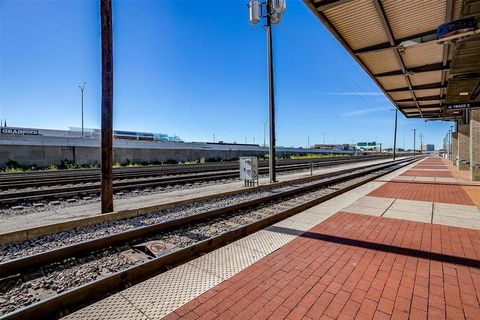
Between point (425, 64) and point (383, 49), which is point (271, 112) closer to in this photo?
point (383, 49)

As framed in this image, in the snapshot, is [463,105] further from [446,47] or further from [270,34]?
[270,34]

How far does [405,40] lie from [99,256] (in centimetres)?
1225

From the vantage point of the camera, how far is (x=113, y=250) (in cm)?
483

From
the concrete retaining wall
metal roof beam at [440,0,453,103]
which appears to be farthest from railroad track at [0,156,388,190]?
metal roof beam at [440,0,453,103]

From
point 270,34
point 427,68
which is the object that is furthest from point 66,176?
point 427,68

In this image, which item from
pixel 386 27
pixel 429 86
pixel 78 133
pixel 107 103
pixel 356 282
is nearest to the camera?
pixel 356 282

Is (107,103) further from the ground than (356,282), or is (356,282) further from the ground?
(107,103)

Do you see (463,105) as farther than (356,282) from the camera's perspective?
Yes

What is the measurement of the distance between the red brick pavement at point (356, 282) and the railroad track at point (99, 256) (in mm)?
1062

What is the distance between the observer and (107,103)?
7.45 m

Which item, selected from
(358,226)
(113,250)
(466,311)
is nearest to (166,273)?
(113,250)

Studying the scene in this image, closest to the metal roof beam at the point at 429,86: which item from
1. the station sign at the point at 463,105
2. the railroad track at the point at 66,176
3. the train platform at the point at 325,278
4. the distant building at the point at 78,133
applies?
the station sign at the point at 463,105

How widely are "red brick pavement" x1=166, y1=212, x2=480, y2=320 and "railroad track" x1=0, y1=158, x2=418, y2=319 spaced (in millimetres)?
1062

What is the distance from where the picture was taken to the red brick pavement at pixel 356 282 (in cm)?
291
